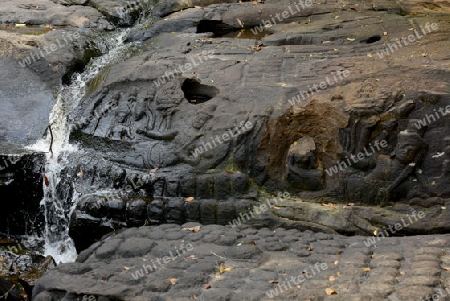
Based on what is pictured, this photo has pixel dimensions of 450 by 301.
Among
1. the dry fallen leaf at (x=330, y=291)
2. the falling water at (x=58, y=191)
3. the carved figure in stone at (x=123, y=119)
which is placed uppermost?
the carved figure in stone at (x=123, y=119)

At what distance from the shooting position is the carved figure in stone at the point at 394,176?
609 centimetres

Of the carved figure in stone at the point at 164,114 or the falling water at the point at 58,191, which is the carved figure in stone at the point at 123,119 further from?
the falling water at the point at 58,191

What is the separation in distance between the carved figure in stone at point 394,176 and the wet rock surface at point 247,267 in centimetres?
92

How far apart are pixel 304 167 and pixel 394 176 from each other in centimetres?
101

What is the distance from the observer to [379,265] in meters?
4.57

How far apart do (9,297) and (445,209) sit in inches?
180

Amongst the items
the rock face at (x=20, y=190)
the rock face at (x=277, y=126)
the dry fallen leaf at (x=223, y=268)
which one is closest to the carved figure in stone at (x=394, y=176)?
the rock face at (x=277, y=126)

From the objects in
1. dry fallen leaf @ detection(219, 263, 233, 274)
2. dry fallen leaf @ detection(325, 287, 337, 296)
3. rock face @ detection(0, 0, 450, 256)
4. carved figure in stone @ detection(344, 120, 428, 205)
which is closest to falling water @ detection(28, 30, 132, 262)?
rock face @ detection(0, 0, 450, 256)

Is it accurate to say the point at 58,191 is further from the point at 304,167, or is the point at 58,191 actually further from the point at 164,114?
the point at 304,167

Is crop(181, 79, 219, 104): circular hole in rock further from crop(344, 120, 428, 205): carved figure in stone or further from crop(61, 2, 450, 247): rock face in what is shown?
crop(344, 120, 428, 205): carved figure in stone

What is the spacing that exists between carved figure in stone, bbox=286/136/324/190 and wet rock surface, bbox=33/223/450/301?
36.3 inches

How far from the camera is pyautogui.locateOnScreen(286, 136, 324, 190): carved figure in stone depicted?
6449 millimetres

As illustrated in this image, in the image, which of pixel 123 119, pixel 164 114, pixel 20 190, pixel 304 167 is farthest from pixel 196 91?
pixel 20 190

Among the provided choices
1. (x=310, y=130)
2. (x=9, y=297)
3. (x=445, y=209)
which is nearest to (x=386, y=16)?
(x=310, y=130)
